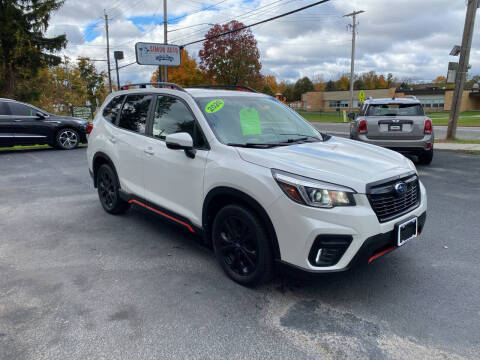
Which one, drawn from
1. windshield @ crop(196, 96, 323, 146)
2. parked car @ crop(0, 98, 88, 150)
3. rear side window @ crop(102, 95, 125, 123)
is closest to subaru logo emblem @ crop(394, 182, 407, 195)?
windshield @ crop(196, 96, 323, 146)

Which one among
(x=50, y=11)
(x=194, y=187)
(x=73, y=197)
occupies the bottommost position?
(x=73, y=197)

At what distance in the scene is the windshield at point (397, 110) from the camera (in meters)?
8.89

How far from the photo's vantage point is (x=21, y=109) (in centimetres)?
1158

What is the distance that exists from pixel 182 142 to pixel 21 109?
34.9 feet

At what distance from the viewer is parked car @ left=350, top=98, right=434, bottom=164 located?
341 inches

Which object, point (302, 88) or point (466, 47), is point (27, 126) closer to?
point (466, 47)

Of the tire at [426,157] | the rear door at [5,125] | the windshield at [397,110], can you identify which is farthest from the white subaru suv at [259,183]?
the rear door at [5,125]

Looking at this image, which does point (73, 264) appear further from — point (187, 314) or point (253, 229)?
point (253, 229)

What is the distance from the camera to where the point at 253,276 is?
3.07 m

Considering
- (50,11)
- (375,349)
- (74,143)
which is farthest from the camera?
(50,11)

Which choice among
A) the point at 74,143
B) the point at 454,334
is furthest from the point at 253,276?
the point at 74,143

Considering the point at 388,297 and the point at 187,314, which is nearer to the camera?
the point at 187,314

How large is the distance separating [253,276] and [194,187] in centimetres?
99

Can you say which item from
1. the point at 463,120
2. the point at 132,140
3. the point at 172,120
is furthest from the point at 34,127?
the point at 463,120
